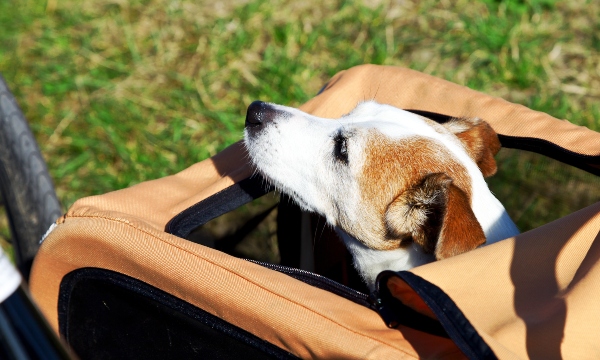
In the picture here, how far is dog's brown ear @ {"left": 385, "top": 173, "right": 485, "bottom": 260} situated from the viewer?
5.24ft

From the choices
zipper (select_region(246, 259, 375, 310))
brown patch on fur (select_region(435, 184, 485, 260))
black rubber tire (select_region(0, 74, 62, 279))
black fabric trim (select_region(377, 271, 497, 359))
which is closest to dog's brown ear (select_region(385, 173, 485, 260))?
brown patch on fur (select_region(435, 184, 485, 260))

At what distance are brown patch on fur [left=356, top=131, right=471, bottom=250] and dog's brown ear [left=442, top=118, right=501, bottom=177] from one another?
0.10 meters

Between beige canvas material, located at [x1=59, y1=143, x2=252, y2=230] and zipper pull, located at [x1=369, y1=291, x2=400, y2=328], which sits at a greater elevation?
beige canvas material, located at [x1=59, y1=143, x2=252, y2=230]

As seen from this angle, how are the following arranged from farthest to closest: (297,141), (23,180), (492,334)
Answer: (23,180) → (297,141) → (492,334)

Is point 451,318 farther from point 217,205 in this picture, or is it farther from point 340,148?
point 340,148

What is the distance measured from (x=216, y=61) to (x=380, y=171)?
7.04 ft

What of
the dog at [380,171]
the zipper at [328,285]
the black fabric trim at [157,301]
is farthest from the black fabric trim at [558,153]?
the black fabric trim at [157,301]

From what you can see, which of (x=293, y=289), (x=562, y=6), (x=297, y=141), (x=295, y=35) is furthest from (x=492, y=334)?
(x=562, y=6)

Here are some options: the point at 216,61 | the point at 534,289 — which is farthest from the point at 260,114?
the point at 216,61

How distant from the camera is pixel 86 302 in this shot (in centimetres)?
167

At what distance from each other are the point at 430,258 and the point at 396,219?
5.9 inches

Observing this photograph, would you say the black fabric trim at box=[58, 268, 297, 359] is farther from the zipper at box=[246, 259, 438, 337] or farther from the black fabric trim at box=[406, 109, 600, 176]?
the black fabric trim at box=[406, 109, 600, 176]

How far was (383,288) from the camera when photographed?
128cm

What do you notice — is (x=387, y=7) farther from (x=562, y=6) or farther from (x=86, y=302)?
(x=86, y=302)
